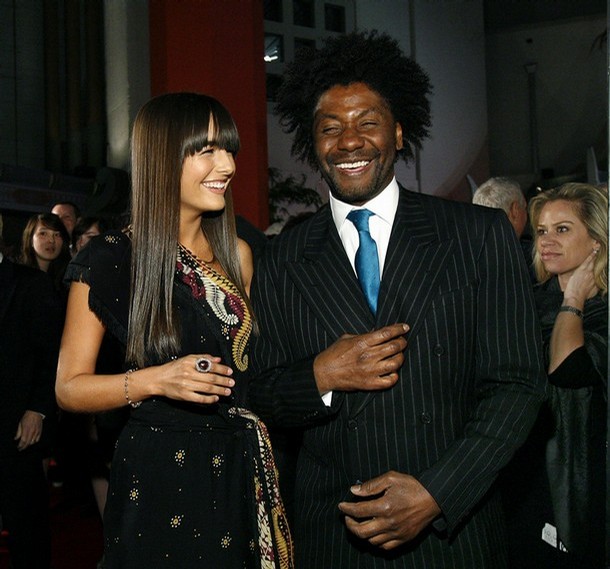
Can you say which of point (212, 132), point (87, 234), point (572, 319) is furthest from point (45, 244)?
point (572, 319)

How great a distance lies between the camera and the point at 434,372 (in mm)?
1467

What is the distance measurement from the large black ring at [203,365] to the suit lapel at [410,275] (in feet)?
1.18

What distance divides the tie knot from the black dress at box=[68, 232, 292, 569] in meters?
0.54

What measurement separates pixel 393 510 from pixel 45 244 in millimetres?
3553

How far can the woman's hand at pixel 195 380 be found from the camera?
5.57 feet

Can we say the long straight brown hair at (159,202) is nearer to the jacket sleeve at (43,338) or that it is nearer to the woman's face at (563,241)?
the woman's face at (563,241)

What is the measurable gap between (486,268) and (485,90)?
390 inches

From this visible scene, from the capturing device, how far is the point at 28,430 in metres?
3.13

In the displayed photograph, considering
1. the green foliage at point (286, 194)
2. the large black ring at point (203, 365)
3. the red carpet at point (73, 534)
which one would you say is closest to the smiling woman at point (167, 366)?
the large black ring at point (203, 365)

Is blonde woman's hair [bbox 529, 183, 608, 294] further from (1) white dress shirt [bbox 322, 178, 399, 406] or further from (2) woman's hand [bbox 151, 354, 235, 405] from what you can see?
(2) woman's hand [bbox 151, 354, 235, 405]

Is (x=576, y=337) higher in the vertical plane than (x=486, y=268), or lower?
lower

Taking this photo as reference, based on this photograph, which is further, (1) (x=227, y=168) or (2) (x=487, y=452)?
(1) (x=227, y=168)

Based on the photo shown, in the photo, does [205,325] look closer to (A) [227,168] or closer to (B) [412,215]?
(A) [227,168]

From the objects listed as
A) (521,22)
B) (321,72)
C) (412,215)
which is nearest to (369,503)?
(412,215)
